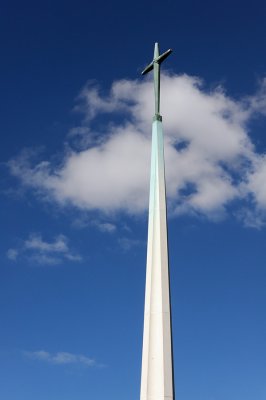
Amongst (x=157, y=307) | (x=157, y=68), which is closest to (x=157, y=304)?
(x=157, y=307)

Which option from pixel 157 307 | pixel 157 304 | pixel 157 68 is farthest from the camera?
pixel 157 68

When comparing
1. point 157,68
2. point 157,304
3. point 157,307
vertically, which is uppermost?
point 157,68

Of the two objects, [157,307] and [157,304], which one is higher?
[157,304]

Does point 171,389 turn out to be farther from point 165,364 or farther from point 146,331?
point 146,331

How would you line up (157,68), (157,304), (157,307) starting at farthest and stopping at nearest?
1. (157,68)
2. (157,304)
3. (157,307)

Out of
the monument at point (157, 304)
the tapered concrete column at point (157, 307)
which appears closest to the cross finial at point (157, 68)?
the monument at point (157, 304)

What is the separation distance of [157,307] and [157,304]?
207mm

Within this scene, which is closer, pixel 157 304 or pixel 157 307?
pixel 157 307

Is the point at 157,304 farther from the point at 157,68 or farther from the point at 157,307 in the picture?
the point at 157,68

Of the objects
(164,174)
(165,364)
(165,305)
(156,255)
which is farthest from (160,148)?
(165,364)

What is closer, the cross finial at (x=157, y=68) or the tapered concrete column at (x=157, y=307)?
the tapered concrete column at (x=157, y=307)

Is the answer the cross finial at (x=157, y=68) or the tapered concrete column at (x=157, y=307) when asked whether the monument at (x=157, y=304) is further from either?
the cross finial at (x=157, y=68)

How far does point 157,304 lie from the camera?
3678cm

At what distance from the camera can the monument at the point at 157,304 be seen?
3469 cm
